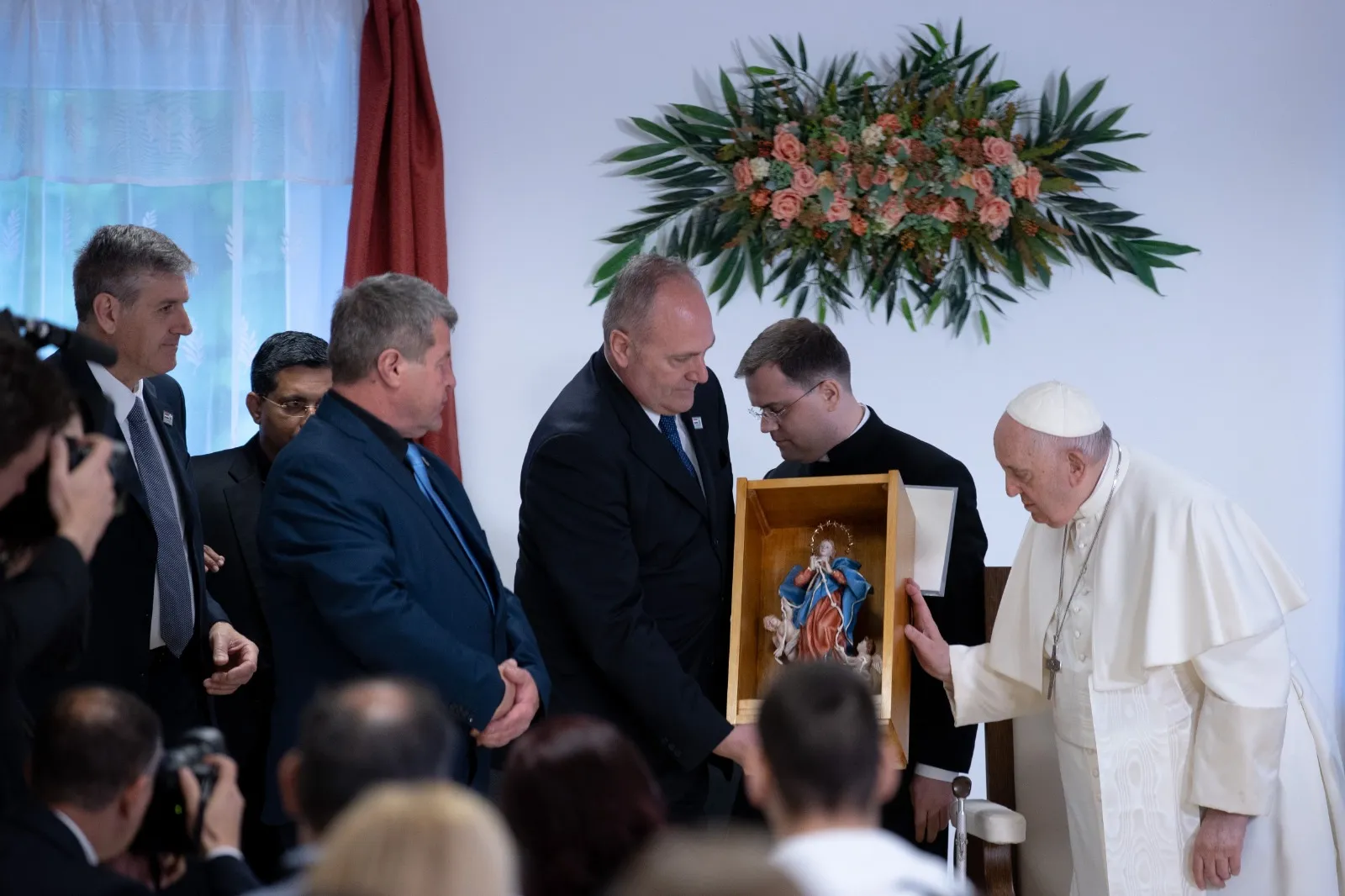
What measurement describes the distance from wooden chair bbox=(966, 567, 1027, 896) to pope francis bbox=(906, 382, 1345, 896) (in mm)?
185

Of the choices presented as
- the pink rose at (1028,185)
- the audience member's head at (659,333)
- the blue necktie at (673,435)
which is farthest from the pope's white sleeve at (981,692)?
the pink rose at (1028,185)

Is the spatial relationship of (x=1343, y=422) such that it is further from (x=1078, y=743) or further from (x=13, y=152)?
(x=13, y=152)

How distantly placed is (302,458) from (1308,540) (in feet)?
12.9

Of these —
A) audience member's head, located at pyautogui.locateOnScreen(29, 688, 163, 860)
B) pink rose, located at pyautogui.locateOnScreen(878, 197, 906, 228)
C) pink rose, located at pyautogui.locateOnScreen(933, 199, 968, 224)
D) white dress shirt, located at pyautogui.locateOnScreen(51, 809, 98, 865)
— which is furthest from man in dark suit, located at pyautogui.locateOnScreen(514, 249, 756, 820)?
pink rose, located at pyautogui.locateOnScreen(933, 199, 968, 224)

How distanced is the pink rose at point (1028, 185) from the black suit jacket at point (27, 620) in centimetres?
372

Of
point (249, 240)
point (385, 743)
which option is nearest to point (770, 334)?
point (249, 240)

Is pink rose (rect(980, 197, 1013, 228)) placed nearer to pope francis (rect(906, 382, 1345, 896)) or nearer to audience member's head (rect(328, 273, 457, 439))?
pope francis (rect(906, 382, 1345, 896))

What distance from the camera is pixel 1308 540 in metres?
5.33

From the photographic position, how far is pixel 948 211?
5.12 metres

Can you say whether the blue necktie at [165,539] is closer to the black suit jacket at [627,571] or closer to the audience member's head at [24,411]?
the black suit jacket at [627,571]

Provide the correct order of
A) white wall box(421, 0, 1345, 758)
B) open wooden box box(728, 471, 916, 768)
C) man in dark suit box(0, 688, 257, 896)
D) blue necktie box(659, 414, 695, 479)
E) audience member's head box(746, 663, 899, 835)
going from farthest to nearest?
white wall box(421, 0, 1345, 758), blue necktie box(659, 414, 695, 479), open wooden box box(728, 471, 916, 768), man in dark suit box(0, 688, 257, 896), audience member's head box(746, 663, 899, 835)

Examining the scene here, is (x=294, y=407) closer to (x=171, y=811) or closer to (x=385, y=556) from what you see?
(x=385, y=556)

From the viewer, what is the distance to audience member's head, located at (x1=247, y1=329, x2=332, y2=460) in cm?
436

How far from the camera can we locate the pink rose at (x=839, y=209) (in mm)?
5109
